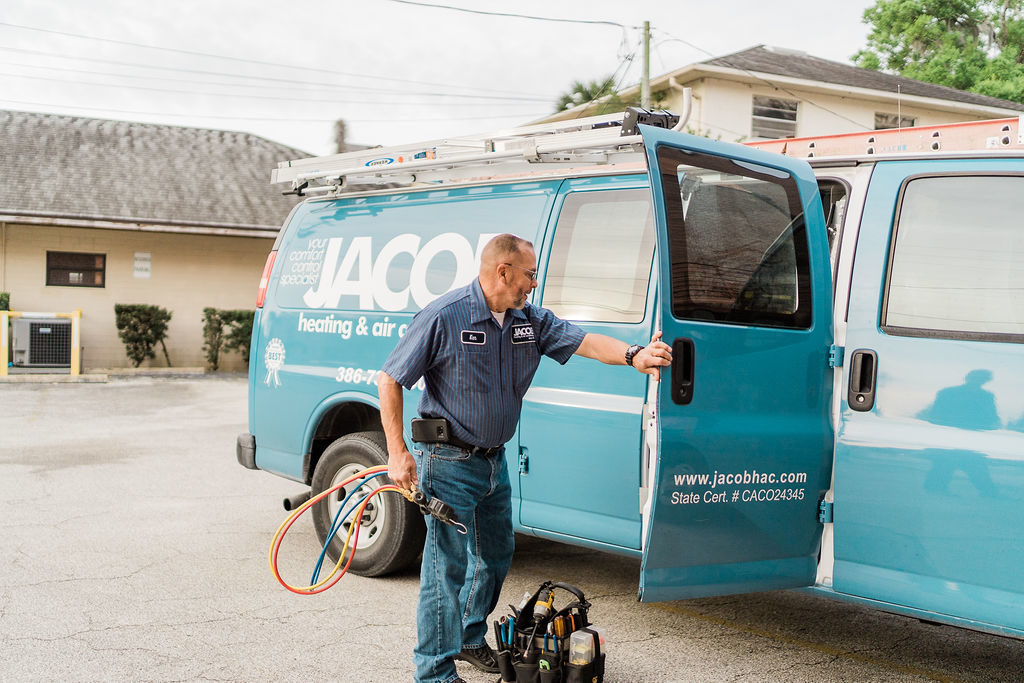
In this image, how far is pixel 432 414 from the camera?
3883 millimetres

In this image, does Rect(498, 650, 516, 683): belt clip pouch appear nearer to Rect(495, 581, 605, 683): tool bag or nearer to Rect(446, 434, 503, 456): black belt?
Rect(495, 581, 605, 683): tool bag

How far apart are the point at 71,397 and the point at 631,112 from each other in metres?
13.8

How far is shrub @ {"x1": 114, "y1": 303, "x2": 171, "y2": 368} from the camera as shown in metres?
20.0

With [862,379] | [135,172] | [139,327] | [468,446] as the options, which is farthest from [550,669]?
[135,172]

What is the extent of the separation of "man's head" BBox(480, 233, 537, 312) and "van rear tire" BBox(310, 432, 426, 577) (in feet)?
6.31

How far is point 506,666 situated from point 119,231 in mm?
19418

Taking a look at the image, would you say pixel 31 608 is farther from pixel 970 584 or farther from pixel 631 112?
pixel 970 584

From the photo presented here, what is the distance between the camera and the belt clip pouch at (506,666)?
397 cm

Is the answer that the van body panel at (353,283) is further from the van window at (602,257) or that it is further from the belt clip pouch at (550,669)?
the belt clip pouch at (550,669)

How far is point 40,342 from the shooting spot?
691 inches

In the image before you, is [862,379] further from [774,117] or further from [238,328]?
[774,117]

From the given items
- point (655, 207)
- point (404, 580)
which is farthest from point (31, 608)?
point (655, 207)

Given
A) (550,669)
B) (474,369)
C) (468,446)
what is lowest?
(550,669)

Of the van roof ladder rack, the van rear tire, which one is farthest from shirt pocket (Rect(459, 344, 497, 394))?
the van rear tire
